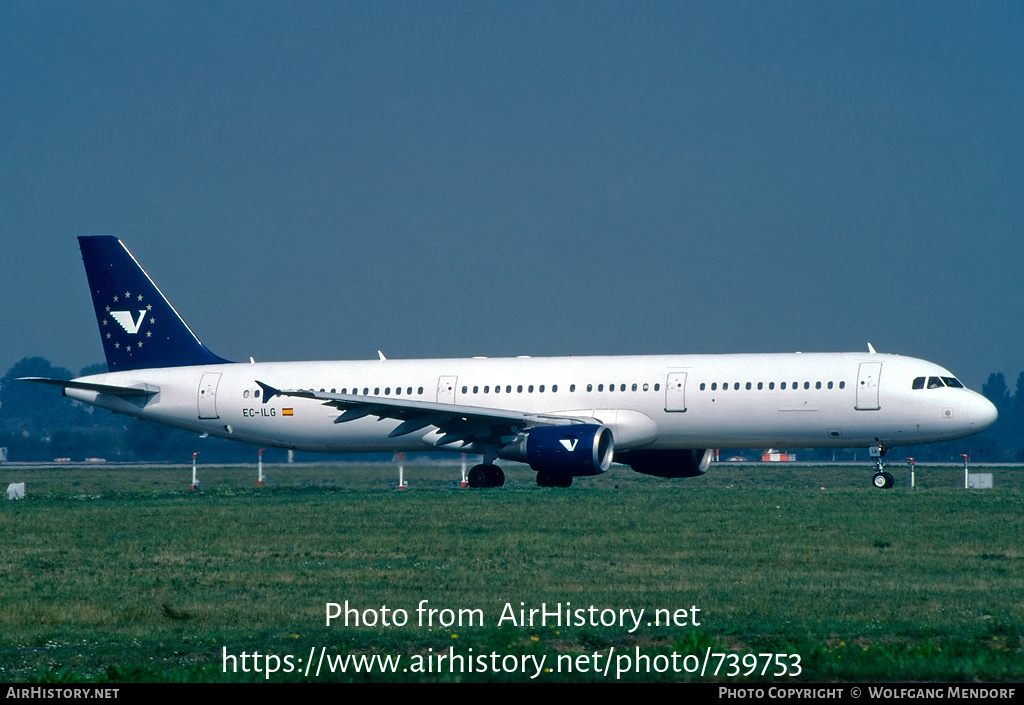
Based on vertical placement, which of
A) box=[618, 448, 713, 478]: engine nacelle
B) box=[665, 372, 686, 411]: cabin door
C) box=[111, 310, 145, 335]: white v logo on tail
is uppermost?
box=[111, 310, 145, 335]: white v logo on tail

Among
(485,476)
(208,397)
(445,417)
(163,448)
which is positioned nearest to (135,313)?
(208,397)

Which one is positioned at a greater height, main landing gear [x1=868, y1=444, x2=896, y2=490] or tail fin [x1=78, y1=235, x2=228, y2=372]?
tail fin [x1=78, y1=235, x2=228, y2=372]

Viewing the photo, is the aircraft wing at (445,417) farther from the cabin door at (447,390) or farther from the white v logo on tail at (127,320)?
the white v logo on tail at (127,320)

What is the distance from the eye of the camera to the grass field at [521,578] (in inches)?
433

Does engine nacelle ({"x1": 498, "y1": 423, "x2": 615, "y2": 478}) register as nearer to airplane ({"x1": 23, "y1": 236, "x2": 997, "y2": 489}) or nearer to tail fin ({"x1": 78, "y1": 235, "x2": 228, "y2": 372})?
airplane ({"x1": 23, "y1": 236, "x2": 997, "y2": 489})

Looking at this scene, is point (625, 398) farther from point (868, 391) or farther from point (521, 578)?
point (521, 578)

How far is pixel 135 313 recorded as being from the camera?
3731 cm

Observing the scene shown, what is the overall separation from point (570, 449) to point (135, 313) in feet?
48.4

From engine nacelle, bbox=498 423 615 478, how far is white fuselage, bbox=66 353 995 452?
1.42 m

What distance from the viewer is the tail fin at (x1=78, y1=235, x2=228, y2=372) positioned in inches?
1468

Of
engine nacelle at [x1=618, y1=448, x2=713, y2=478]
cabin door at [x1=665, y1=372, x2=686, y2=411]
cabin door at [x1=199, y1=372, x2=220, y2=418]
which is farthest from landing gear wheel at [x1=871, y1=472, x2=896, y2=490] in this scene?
cabin door at [x1=199, y1=372, x2=220, y2=418]

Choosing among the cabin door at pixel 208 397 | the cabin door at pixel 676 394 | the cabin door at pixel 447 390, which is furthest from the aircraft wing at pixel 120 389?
the cabin door at pixel 676 394

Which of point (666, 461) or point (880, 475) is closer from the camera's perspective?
point (880, 475)
